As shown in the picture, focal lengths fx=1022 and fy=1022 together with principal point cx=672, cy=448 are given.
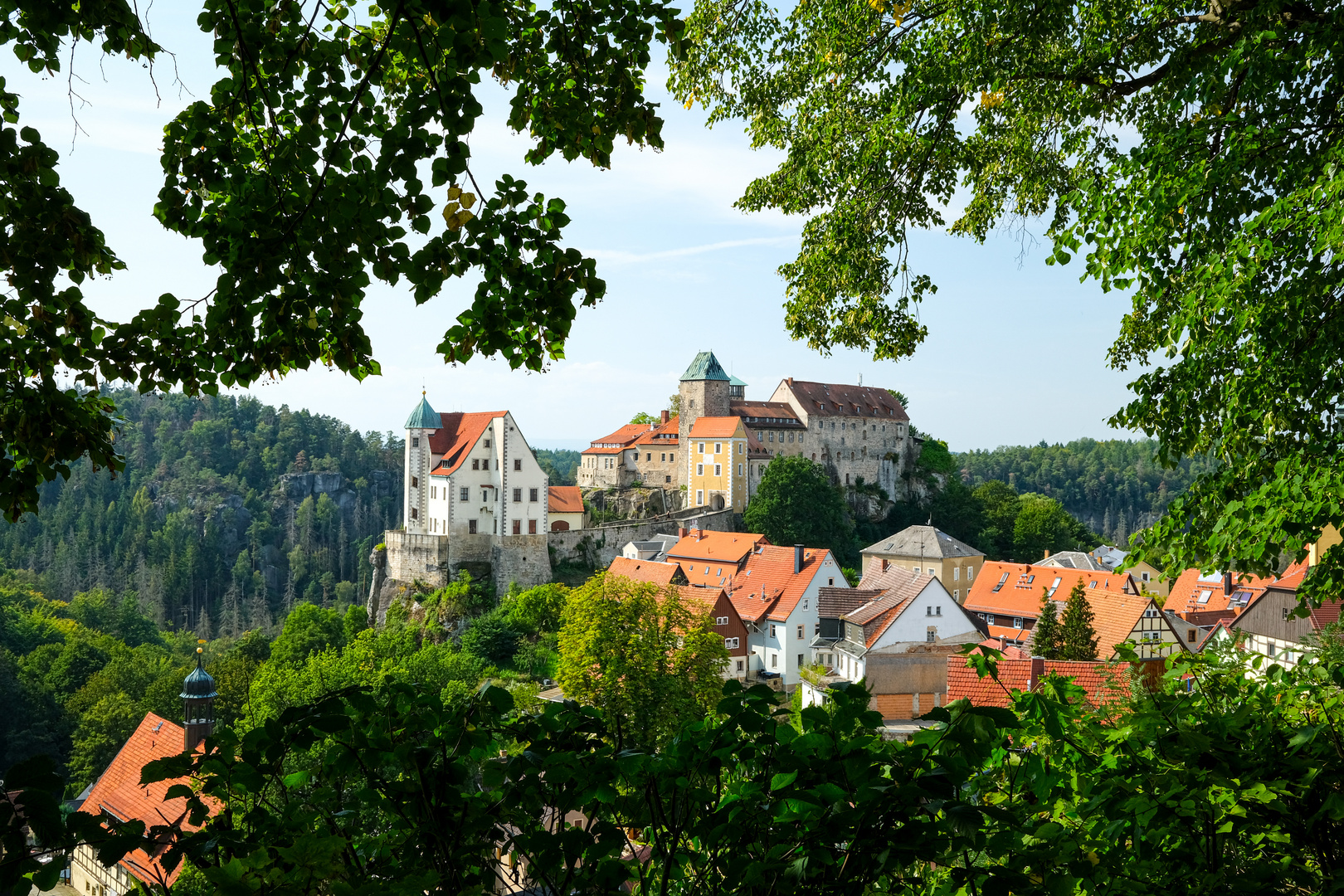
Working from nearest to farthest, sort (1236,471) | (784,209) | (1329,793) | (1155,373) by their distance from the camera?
(1329,793)
(1236,471)
(1155,373)
(784,209)

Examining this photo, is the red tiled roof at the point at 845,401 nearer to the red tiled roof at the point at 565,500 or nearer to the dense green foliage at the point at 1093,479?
the red tiled roof at the point at 565,500

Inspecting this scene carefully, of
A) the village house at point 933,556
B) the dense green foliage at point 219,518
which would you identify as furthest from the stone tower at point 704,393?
the dense green foliage at point 219,518

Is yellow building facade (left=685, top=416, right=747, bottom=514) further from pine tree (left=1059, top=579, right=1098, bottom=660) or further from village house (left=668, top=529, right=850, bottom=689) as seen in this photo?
pine tree (left=1059, top=579, right=1098, bottom=660)

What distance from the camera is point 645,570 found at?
45844mm

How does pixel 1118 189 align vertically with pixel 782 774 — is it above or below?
above

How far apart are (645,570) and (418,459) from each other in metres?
12.7

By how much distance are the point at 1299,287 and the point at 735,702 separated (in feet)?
16.3

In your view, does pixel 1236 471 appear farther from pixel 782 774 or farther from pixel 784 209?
pixel 782 774

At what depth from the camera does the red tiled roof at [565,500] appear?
56.7 meters

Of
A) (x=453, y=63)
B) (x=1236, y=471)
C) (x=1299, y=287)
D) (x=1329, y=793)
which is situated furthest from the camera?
(x=1236, y=471)

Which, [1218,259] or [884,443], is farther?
[884,443]

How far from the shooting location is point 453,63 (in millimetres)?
3344

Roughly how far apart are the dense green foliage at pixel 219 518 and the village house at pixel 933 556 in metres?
60.3

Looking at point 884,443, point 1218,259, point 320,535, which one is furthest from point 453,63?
point 320,535
